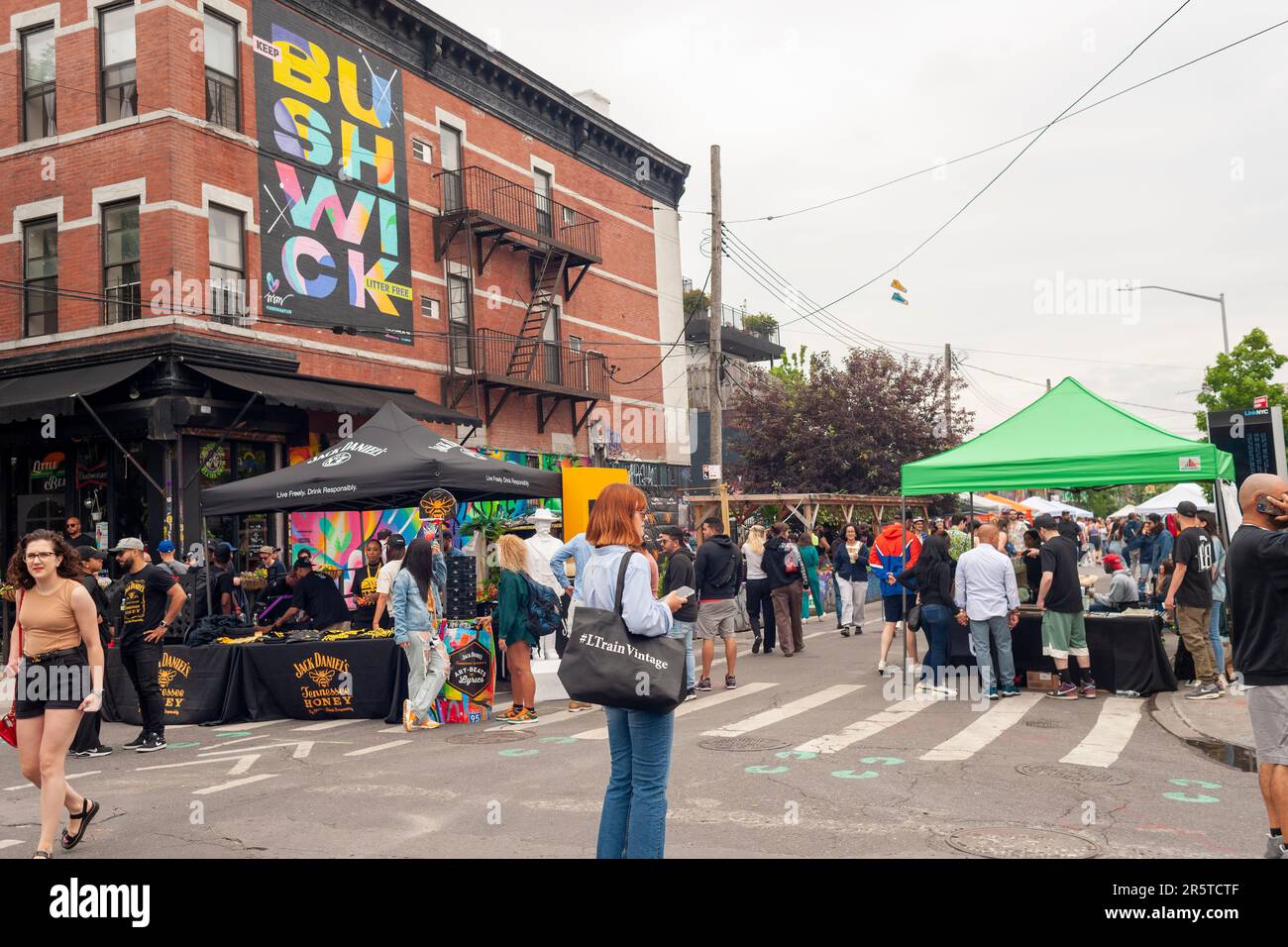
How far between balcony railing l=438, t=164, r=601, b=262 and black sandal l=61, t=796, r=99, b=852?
1745 centimetres

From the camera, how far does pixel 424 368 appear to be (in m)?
21.8

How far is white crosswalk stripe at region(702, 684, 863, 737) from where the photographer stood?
9.30m

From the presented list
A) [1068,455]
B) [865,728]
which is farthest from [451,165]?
[865,728]

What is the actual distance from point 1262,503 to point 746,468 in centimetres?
2611

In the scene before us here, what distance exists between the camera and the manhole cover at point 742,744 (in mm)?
8508

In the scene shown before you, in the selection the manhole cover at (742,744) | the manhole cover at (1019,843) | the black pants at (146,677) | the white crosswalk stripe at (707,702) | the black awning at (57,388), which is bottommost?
the white crosswalk stripe at (707,702)

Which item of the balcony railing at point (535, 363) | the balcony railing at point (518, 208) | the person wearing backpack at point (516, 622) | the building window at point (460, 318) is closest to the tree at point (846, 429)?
the balcony railing at point (535, 363)

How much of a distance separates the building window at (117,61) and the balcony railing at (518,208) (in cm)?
663

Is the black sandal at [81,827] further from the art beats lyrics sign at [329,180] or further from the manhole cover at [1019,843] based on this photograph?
the art beats lyrics sign at [329,180]

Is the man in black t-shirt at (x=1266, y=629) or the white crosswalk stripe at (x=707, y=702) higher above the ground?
the man in black t-shirt at (x=1266, y=629)

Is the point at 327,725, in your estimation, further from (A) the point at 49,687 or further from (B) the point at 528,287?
(B) the point at 528,287

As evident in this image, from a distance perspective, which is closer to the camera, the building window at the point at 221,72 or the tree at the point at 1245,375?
the building window at the point at 221,72

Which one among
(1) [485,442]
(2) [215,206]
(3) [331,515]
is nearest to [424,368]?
(1) [485,442]
